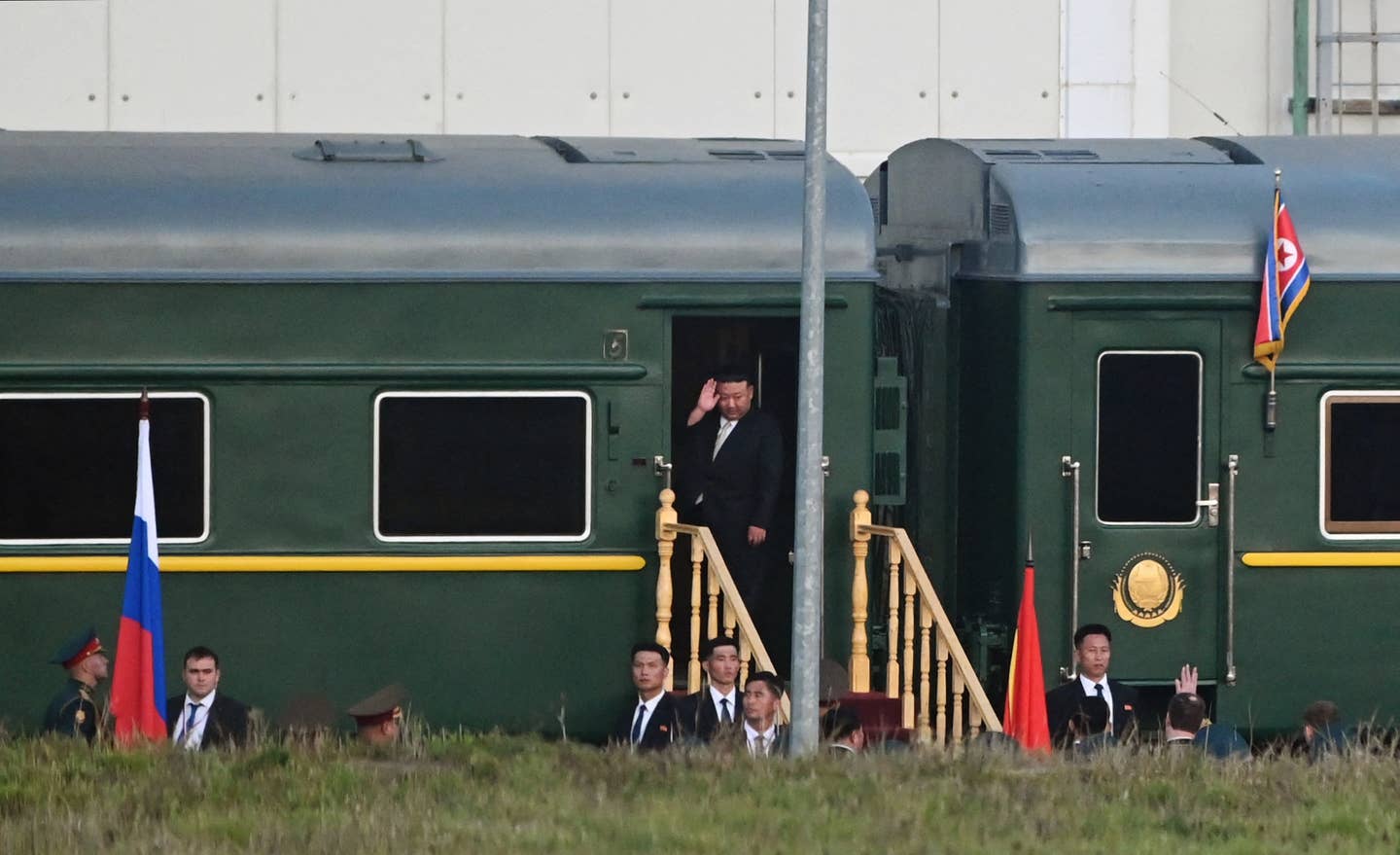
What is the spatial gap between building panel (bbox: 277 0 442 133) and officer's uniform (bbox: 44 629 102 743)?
8535mm

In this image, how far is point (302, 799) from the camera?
8219 millimetres

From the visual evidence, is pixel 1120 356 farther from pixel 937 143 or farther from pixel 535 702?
pixel 535 702

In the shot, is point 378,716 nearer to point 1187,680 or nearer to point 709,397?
point 709,397

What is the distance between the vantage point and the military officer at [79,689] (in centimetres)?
1066

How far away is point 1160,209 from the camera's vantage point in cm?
1168

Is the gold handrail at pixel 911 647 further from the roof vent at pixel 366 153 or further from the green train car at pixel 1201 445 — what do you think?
the roof vent at pixel 366 153

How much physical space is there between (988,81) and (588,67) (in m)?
3.18

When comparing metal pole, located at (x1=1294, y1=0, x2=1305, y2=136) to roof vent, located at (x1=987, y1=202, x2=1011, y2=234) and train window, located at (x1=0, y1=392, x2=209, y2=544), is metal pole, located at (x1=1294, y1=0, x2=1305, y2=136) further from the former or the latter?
train window, located at (x1=0, y1=392, x2=209, y2=544)

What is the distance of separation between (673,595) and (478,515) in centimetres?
171

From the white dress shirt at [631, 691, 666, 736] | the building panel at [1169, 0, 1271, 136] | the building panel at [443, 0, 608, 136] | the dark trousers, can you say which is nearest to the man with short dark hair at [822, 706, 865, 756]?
the white dress shirt at [631, 691, 666, 736]

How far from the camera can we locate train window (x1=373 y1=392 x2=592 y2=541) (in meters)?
11.3

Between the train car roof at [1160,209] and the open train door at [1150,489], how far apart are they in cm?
33

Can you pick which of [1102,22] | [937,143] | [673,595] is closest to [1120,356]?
[937,143]

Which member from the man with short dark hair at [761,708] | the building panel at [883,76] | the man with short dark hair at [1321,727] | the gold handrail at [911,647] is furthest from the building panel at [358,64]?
the man with short dark hair at [1321,727]
